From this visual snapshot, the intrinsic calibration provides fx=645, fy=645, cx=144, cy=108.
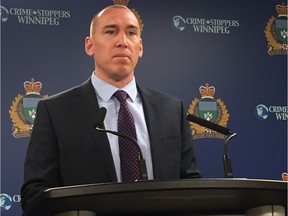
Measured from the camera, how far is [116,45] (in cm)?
238

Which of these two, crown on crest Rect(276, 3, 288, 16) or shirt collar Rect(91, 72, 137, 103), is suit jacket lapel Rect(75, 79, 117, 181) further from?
crown on crest Rect(276, 3, 288, 16)

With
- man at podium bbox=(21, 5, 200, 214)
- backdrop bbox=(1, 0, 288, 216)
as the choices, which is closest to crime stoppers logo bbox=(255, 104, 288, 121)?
backdrop bbox=(1, 0, 288, 216)

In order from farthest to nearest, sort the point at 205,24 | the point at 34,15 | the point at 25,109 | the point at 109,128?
1. the point at 205,24
2. the point at 34,15
3. the point at 25,109
4. the point at 109,128

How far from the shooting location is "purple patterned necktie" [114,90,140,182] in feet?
7.00

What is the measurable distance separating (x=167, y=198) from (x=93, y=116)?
850 millimetres

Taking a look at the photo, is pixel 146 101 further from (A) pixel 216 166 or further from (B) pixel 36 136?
(A) pixel 216 166

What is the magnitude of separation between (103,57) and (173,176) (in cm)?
52

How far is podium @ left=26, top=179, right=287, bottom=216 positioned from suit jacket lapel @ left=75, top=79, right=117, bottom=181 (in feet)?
1.92

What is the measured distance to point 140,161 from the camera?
1700 millimetres

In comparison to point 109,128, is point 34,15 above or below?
above

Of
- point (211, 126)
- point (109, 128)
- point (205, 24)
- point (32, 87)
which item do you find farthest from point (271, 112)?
Answer: point (211, 126)

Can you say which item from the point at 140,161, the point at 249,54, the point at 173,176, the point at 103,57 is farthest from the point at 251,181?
the point at 249,54

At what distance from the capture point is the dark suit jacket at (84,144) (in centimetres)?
210

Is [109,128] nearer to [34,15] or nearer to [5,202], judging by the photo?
[5,202]
